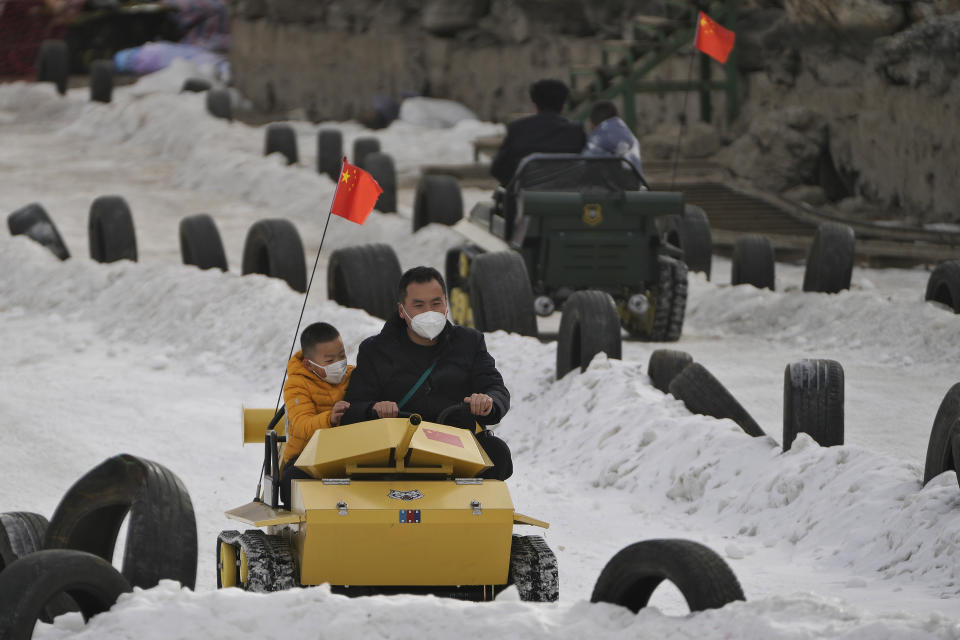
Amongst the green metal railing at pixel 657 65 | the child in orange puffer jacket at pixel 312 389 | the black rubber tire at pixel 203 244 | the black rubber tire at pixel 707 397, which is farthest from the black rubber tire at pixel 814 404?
the green metal railing at pixel 657 65

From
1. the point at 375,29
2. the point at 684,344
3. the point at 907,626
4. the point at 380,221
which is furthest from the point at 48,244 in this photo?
the point at 375,29

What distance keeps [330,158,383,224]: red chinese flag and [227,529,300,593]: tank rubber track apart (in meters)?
2.60

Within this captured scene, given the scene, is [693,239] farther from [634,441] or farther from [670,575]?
[670,575]

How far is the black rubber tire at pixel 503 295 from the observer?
10664mm

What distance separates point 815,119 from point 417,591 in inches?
561

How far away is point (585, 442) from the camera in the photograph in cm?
825

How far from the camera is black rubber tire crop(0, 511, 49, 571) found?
17.4 feet

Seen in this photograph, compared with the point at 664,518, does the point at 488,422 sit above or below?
above

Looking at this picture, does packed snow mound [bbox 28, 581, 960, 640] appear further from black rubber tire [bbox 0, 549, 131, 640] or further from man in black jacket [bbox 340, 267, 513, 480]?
man in black jacket [bbox 340, 267, 513, 480]

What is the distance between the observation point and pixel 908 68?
1603 centimetres

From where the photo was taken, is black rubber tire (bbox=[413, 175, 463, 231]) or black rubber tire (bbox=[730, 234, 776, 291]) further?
black rubber tire (bbox=[413, 175, 463, 231])

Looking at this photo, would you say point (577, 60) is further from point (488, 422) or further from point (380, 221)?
point (488, 422)

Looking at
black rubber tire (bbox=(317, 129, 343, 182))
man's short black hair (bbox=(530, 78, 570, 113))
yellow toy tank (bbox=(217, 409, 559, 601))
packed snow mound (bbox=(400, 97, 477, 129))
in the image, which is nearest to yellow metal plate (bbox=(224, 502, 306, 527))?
yellow toy tank (bbox=(217, 409, 559, 601))

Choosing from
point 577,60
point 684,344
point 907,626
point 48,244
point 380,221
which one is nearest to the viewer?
point 907,626
